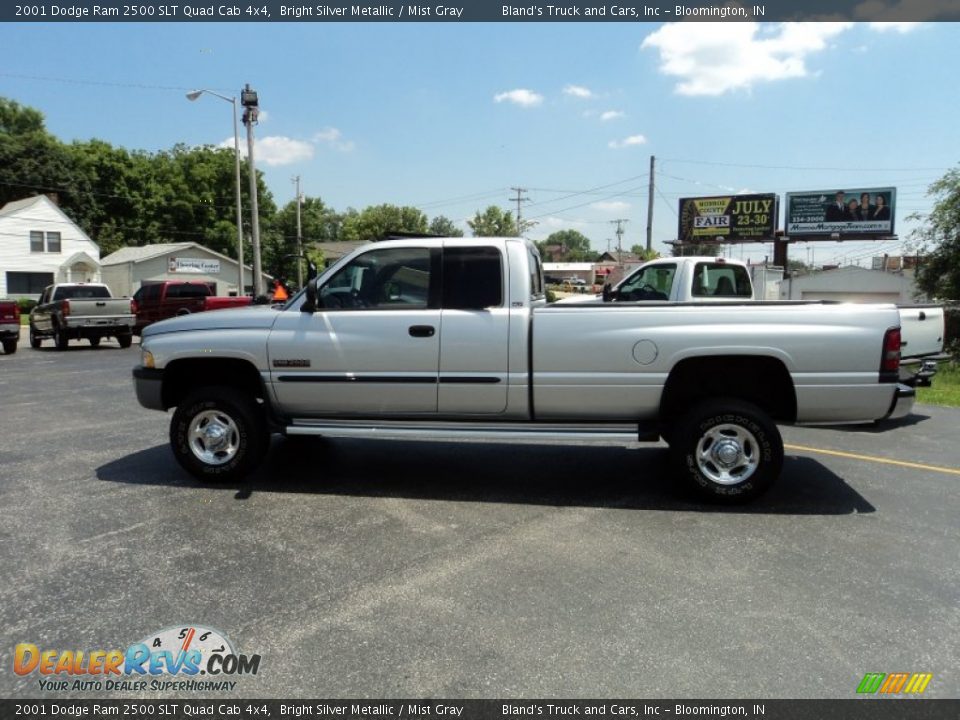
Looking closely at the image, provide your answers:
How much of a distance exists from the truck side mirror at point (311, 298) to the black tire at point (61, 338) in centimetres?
1710

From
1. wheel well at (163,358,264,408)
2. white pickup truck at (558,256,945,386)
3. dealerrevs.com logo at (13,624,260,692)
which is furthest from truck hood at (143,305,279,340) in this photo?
white pickup truck at (558,256,945,386)

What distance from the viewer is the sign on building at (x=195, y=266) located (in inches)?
1869

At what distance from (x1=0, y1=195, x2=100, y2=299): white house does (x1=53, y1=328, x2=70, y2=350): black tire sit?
26.8m

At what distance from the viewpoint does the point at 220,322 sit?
5.54 metres

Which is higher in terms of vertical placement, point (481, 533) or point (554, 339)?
point (554, 339)

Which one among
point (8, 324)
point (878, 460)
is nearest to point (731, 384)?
point (878, 460)

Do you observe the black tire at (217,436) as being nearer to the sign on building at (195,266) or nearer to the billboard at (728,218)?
the billboard at (728,218)

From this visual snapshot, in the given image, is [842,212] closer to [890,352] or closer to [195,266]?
[890,352]

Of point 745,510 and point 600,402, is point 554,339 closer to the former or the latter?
point 600,402

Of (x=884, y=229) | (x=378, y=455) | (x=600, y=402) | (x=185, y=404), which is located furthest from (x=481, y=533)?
(x=884, y=229)

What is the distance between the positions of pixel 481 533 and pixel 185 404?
2744 mm

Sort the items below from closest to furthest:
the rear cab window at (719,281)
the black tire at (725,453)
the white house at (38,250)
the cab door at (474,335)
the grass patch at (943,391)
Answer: the black tire at (725,453) < the cab door at (474,335) < the rear cab window at (719,281) < the grass patch at (943,391) < the white house at (38,250)

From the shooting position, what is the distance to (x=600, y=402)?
5.11 metres

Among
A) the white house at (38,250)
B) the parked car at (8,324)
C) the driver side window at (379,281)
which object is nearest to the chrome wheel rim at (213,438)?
the driver side window at (379,281)
